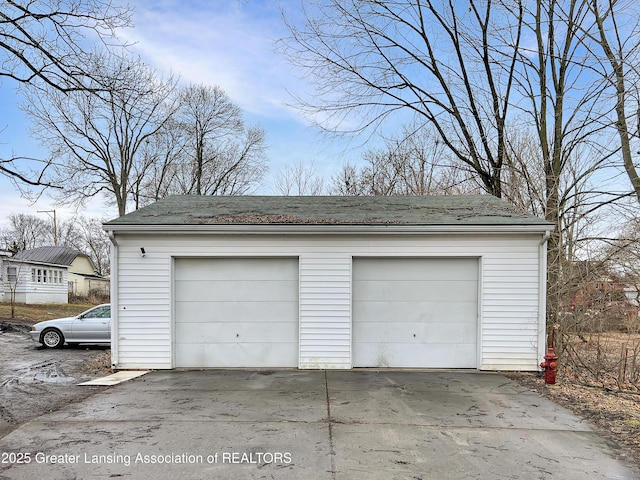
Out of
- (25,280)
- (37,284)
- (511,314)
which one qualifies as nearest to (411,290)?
(511,314)

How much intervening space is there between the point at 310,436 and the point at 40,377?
6.06 metres

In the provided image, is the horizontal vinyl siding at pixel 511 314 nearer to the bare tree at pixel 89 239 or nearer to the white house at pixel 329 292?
the white house at pixel 329 292

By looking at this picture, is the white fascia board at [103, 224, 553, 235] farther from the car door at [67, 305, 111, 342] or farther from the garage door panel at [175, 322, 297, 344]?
the car door at [67, 305, 111, 342]

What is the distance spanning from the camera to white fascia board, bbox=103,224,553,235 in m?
7.65

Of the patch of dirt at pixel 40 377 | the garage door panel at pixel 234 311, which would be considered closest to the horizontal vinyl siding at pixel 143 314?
the garage door panel at pixel 234 311

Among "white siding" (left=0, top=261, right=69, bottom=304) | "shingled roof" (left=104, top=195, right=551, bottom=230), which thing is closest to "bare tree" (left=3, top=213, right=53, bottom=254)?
"white siding" (left=0, top=261, right=69, bottom=304)

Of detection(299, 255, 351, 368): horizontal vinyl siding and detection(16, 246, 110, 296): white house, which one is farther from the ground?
detection(299, 255, 351, 368): horizontal vinyl siding

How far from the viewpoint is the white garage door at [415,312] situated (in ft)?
25.8

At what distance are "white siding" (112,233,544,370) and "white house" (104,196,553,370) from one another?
0.02m

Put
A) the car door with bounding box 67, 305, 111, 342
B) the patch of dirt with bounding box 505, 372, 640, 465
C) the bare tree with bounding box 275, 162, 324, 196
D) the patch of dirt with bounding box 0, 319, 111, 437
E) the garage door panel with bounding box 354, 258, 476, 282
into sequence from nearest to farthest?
1. the patch of dirt with bounding box 505, 372, 640, 465
2. the patch of dirt with bounding box 0, 319, 111, 437
3. the garage door panel with bounding box 354, 258, 476, 282
4. the car door with bounding box 67, 305, 111, 342
5. the bare tree with bounding box 275, 162, 324, 196

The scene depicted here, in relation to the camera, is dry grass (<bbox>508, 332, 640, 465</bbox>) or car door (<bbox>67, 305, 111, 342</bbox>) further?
car door (<bbox>67, 305, 111, 342</bbox>)

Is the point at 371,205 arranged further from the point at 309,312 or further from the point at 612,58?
the point at 612,58

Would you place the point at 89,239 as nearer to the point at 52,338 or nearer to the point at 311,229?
the point at 52,338

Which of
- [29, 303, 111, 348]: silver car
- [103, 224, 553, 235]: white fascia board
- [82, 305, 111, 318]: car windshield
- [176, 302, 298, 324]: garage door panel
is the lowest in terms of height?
[29, 303, 111, 348]: silver car
